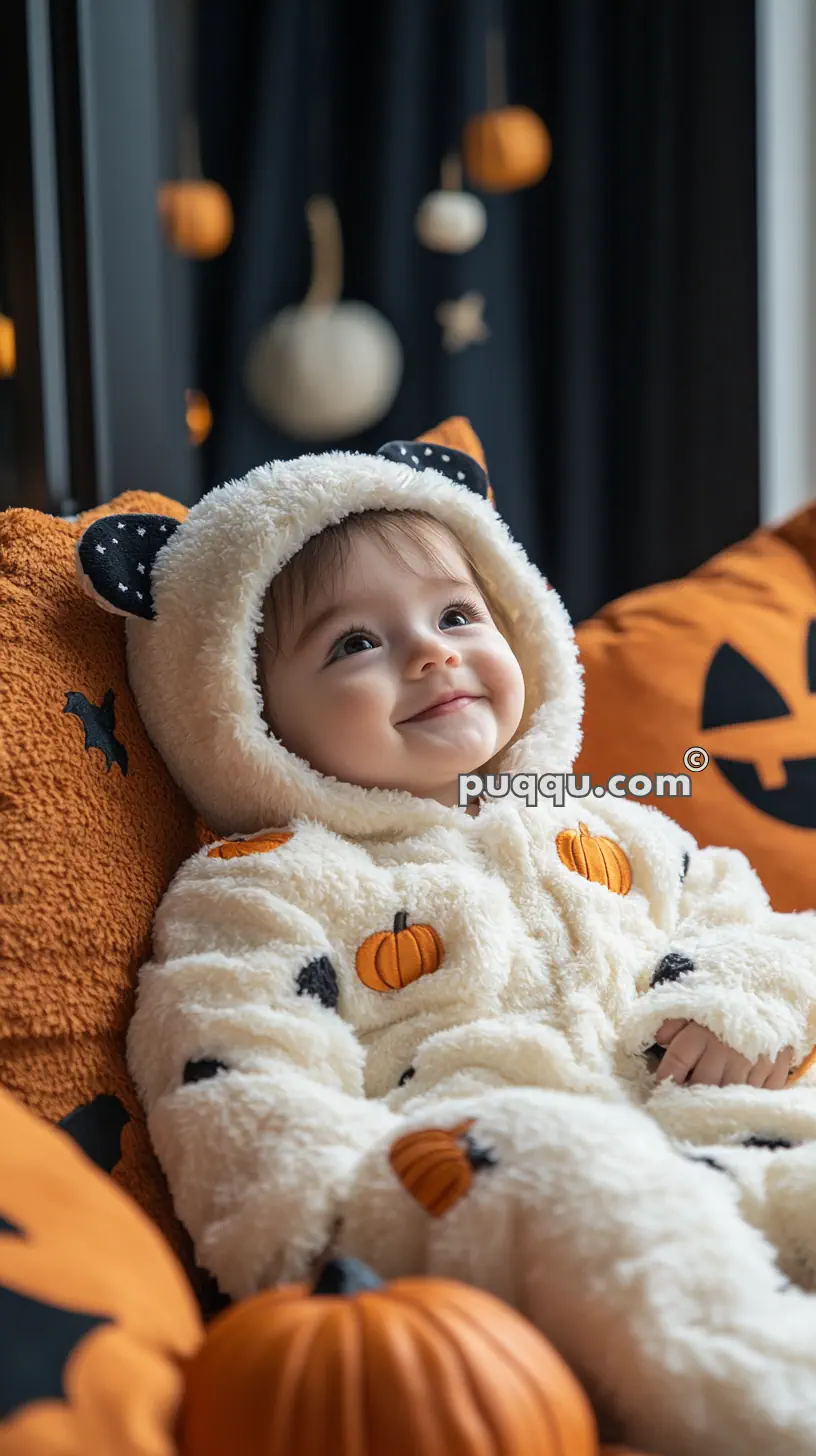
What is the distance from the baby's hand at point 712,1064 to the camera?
0.85 m

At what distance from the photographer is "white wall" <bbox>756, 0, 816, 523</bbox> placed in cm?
239

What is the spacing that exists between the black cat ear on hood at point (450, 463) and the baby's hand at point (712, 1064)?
20.0 inches

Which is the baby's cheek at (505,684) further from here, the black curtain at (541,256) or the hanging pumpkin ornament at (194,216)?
the hanging pumpkin ornament at (194,216)

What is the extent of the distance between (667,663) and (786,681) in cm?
12

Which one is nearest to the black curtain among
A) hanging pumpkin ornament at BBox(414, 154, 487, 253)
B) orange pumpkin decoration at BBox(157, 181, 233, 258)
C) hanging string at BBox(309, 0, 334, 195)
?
hanging string at BBox(309, 0, 334, 195)

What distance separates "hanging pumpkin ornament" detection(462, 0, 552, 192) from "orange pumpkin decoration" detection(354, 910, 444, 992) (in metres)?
2.05

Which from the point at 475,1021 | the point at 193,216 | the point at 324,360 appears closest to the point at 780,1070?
the point at 475,1021

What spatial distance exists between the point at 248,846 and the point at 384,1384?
460mm

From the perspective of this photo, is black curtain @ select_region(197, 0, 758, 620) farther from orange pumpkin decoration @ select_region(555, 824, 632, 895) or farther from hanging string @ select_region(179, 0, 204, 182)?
orange pumpkin decoration @ select_region(555, 824, 632, 895)

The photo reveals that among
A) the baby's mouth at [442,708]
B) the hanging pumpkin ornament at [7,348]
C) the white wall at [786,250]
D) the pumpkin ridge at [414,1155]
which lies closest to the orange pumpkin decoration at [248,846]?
the baby's mouth at [442,708]

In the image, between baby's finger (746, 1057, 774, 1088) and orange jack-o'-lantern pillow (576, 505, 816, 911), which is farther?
orange jack-o'-lantern pillow (576, 505, 816, 911)

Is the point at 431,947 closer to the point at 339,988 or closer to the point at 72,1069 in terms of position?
the point at 339,988

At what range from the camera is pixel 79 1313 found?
1.75ft

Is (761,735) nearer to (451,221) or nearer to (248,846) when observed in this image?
(248,846)
